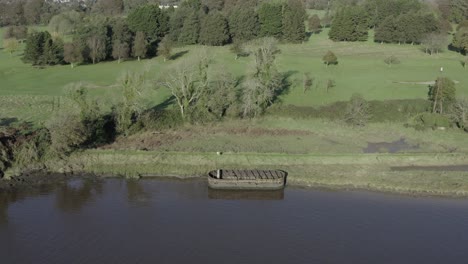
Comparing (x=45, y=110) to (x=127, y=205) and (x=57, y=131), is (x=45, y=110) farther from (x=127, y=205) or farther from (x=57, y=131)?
(x=127, y=205)

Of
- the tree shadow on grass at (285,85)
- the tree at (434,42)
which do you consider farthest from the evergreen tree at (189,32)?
the tree at (434,42)

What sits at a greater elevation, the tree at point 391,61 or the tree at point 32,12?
the tree at point 32,12

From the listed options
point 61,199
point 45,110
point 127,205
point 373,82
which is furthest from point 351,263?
point 373,82

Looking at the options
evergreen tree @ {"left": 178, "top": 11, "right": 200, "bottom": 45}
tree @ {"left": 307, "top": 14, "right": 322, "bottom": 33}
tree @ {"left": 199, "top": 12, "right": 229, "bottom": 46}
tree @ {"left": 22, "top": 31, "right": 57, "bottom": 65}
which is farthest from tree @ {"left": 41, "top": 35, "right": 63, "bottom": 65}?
tree @ {"left": 307, "top": 14, "right": 322, "bottom": 33}

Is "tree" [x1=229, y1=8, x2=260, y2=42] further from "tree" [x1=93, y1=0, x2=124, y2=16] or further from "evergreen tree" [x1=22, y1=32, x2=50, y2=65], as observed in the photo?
"tree" [x1=93, y1=0, x2=124, y2=16]

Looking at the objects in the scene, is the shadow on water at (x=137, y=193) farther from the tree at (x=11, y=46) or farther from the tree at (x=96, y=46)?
the tree at (x=11, y=46)

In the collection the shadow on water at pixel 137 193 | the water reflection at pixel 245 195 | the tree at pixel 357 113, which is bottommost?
the shadow on water at pixel 137 193
